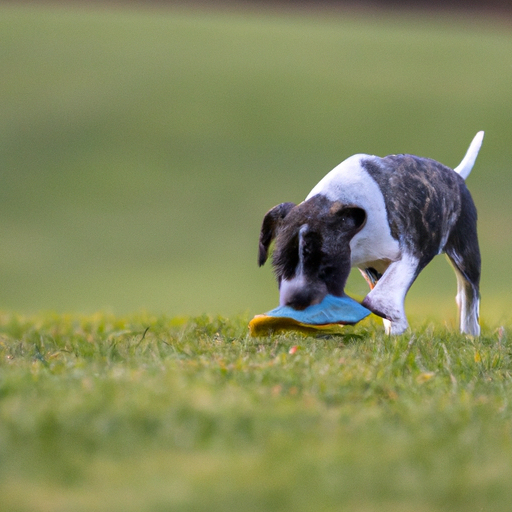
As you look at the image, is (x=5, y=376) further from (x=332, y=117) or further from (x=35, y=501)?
(x=332, y=117)

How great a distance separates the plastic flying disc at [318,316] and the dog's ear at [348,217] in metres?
0.42

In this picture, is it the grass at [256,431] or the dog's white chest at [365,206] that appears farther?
the dog's white chest at [365,206]

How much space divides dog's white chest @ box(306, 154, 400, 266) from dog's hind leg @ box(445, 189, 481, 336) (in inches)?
28.6

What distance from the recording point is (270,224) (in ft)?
16.1

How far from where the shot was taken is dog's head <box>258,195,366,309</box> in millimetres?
4461

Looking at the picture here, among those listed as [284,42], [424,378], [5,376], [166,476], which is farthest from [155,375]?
[284,42]

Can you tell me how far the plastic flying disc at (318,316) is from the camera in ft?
14.1

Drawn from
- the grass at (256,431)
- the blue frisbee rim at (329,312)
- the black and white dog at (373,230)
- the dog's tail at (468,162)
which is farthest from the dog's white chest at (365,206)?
the dog's tail at (468,162)

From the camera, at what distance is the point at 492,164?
15352 millimetres

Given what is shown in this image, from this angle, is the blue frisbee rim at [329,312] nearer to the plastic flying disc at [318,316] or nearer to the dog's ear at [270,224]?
the plastic flying disc at [318,316]

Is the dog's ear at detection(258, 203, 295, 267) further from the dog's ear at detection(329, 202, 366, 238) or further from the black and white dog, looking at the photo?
the dog's ear at detection(329, 202, 366, 238)

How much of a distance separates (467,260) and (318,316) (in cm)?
167

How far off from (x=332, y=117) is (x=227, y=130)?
6.97 feet

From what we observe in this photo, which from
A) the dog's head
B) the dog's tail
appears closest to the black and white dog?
the dog's head
